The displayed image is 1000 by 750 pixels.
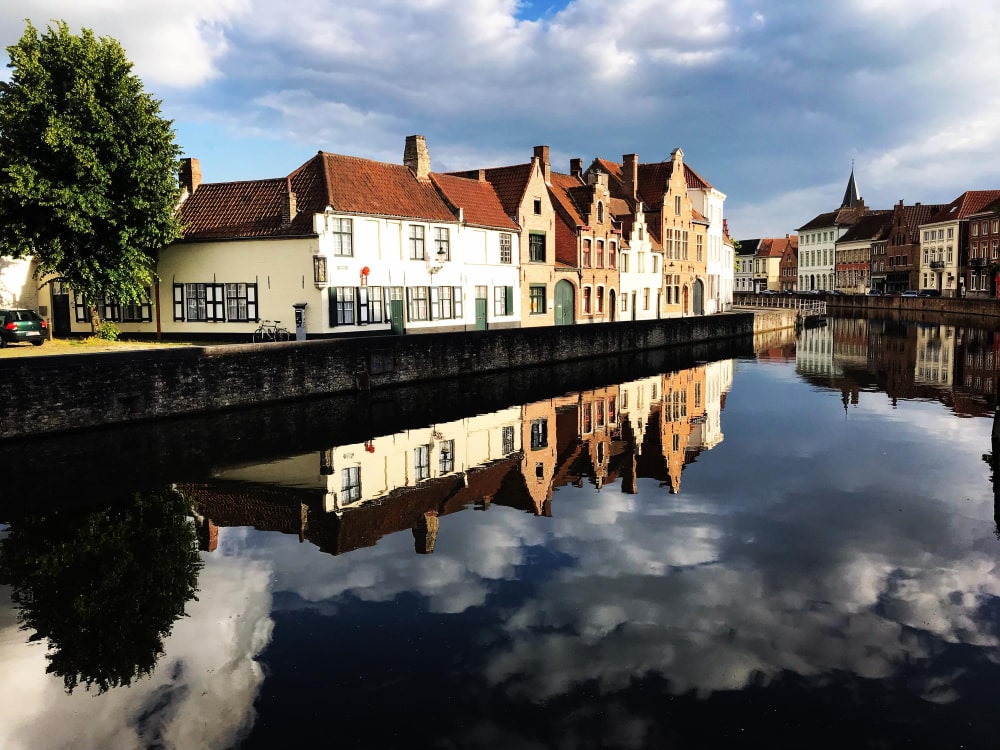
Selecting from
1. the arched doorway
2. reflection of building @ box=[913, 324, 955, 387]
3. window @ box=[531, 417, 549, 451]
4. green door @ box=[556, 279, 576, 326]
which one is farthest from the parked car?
the arched doorway

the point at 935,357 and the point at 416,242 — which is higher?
the point at 416,242

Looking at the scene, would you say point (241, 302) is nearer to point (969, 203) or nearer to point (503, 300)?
point (503, 300)

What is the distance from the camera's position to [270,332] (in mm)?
35562

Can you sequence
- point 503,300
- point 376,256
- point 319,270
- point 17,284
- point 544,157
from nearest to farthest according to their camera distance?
1. point 319,270
2. point 376,256
3. point 17,284
4. point 503,300
5. point 544,157

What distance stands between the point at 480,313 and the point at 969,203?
82847mm

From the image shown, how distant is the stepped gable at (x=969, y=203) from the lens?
96938 millimetres

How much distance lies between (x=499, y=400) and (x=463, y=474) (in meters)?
11.0

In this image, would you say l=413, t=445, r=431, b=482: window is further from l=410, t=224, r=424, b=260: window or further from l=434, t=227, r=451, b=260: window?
l=434, t=227, r=451, b=260: window

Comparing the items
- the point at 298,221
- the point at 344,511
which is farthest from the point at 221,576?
the point at 298,221

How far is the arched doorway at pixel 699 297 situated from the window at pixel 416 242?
38275 mm

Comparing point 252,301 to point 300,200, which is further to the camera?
point 252,301

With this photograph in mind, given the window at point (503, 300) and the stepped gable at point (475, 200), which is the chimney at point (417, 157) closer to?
the stepped gable at point (475, 200)

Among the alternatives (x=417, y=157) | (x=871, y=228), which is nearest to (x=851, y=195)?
(x=871, y=228)

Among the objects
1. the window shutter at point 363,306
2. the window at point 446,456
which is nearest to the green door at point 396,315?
the window shutter at point 363,306
